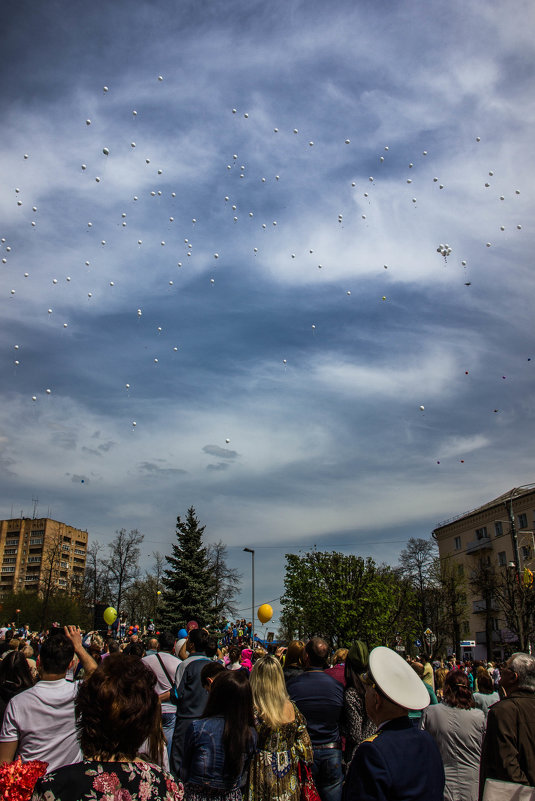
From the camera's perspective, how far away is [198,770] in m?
3.81

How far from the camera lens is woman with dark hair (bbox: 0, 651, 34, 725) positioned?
524cm

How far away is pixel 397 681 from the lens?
2.96m

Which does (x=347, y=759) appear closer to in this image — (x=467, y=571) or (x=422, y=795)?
(x=422, y=795)

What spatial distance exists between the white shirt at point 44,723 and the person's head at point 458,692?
11.2 ft

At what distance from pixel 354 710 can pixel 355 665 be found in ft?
2.05

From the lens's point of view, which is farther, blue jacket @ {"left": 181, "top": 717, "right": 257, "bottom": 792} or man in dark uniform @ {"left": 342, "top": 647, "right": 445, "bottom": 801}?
blue jacket @ {"left": 181, "top": 717, "right": 257, "bottom": 792}

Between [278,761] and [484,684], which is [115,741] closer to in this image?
[278,761]

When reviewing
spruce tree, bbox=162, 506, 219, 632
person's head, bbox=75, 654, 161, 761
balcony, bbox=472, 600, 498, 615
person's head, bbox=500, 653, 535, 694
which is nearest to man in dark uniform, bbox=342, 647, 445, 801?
person's head, bbox=75, 654, 161, 761

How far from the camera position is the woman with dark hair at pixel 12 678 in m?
5.24

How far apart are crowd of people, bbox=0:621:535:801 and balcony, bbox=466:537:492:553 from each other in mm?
55969

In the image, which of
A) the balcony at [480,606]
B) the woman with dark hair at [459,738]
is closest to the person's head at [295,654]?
the woman with dark hair at [459,738]

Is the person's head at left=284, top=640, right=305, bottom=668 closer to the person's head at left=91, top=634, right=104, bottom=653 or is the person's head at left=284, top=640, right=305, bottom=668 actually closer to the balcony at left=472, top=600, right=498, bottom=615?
the person's head at left=91, top=634, right=104, bottom=653

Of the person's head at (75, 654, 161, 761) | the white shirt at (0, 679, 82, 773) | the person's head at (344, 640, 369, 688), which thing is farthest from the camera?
the person's head at (344, 640, 369, 688)

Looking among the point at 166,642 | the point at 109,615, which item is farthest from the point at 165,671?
the point at 109,615
